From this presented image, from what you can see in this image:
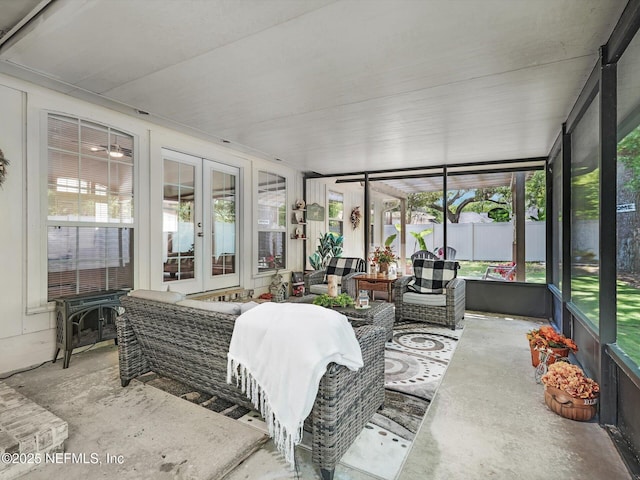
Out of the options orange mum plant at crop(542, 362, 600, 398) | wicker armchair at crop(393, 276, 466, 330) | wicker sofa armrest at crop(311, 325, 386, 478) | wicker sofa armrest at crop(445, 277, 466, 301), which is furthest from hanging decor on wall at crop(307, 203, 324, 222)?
orange mum plant at crop(542, 362, 600, 398)

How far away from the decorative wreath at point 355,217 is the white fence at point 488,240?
9.05 feet

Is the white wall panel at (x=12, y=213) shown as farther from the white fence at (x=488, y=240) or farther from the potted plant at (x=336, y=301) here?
the white fence at (x=488, y=240)

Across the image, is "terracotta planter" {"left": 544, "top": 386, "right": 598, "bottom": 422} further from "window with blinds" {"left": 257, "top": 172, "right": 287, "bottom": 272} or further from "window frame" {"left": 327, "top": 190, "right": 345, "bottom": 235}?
"window frame" {"left": 327, "top": 190, "right": 345, "bottom": 235}

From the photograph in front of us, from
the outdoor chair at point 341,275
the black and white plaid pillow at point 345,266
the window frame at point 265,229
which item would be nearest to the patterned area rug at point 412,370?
the outdoor chair at point 341,275

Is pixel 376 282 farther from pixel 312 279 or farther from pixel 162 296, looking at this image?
pixel 162 296

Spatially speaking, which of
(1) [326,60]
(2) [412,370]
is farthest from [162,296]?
(2) [412,370]

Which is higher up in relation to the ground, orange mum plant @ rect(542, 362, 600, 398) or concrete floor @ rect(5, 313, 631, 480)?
orange mum plant @ rect(542, 362, 600, 398)

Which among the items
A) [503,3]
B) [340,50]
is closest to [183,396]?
[340,50]

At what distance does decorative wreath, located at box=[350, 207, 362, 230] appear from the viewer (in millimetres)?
8984

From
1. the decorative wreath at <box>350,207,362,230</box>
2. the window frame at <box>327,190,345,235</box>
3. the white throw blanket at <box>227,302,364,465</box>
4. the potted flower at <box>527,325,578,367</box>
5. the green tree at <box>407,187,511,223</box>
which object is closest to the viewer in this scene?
the white throw blanket at <box>227,302,364,465</box>

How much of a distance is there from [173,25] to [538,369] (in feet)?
12.7

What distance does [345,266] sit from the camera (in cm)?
586

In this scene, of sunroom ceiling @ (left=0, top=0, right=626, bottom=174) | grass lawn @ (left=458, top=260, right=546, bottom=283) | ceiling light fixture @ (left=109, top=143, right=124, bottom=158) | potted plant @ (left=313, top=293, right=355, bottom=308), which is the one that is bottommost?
potted plant @ (left=313, top=293, right=355, bottom=308)

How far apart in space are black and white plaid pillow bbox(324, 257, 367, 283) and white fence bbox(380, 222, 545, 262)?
5.52 feet
